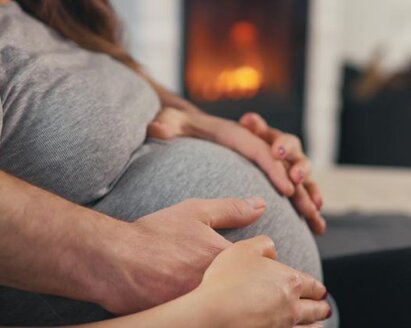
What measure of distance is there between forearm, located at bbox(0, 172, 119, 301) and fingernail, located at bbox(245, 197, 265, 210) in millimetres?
189

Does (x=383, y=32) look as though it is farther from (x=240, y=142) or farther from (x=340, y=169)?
(x=240, y=142)

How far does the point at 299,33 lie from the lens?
329 centimetres

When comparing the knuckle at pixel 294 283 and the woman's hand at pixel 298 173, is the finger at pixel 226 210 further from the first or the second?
the woman's hand at pixel 298 173

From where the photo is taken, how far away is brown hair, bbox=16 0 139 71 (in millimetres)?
1014

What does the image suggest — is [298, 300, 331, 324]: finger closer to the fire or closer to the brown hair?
the brown hair

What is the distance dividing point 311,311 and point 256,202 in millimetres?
136

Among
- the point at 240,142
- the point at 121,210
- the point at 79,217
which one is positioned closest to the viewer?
the point at 79,217

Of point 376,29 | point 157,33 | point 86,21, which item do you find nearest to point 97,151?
point 86,21

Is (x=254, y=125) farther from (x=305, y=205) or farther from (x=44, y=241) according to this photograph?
(x=44, y=241)

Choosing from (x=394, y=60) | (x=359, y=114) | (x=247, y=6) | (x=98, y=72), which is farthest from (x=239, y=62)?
(x=98, y=72)

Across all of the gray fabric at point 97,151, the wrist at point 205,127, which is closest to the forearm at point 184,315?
the gray fabric at point 97,151

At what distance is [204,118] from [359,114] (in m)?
2.46

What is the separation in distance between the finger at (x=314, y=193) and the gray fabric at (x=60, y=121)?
0.96ft

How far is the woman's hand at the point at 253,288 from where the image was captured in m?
0.59
